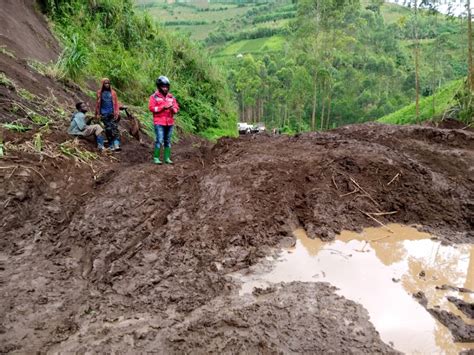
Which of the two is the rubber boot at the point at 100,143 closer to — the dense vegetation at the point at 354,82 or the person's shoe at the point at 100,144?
the person's shoe at the point at 100,144

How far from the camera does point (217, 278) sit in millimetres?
3986

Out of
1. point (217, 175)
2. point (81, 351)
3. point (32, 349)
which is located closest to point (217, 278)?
point (81, 351)

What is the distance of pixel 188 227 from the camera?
4801mm

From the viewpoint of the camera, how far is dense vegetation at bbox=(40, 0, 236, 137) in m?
10.8

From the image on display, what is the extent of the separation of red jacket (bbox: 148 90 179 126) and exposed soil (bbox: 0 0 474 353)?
0.76 m

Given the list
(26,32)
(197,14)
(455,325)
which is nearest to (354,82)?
(26,32)

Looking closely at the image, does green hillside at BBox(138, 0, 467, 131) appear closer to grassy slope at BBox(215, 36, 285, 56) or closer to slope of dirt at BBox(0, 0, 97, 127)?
grassy slope at BBox(215, 36, 285, 56)

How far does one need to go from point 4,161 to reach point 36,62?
410cm

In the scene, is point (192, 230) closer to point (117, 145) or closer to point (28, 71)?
point (117, 145)

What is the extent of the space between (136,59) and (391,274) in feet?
34.6

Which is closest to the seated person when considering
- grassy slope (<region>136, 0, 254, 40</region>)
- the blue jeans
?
the blue jeans

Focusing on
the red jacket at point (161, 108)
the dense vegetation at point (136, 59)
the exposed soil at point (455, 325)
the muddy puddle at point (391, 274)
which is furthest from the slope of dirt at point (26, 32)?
the exposed soil at point (455, 325)

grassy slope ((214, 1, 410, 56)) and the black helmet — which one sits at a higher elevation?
the black helmet

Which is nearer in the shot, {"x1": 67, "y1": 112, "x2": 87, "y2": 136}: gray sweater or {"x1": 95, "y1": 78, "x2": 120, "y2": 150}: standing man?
{"x1": 67, "y1": 112, "x2": 87, "y2": 136}: gray sweater
